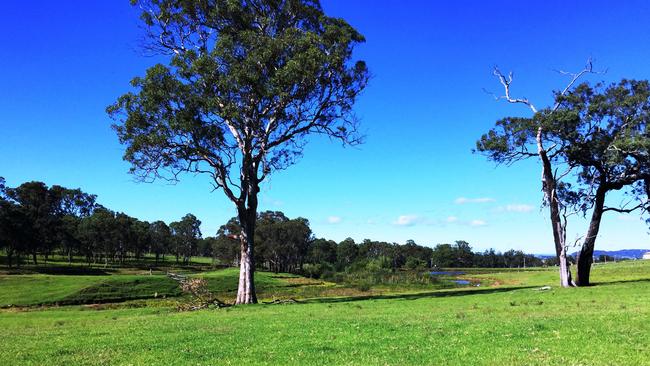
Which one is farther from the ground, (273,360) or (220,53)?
(220,53)

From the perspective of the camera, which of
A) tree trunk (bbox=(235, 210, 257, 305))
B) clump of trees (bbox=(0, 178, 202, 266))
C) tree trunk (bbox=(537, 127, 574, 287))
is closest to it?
tree trunk (bbox=(235, 210, 257, 305))

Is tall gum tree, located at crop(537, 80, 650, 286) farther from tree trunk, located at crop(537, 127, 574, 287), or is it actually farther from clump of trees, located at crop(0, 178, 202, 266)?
clump of trees, located at crop(0, 178, 202, 266)

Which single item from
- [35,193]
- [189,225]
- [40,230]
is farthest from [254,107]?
[189,225]

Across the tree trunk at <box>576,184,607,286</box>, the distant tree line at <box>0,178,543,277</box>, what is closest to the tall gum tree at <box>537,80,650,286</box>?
the tree trunk at <box>576,184,607,286</box>

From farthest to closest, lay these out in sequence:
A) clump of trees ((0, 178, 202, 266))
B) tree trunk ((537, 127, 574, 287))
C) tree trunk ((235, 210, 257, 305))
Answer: clump of trees ((0, 178, 202, 266)) < tree trunk ((537, 127, 574, 287)) < tree trunk ((235, 210, 257, 305))

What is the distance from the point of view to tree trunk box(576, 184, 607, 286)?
33.5 m

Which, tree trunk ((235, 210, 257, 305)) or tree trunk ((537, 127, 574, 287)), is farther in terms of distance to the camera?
tree trunk ((537, 127, 574, 287))

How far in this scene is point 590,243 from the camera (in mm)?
33844

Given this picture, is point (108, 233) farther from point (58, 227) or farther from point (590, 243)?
point (590, 243)

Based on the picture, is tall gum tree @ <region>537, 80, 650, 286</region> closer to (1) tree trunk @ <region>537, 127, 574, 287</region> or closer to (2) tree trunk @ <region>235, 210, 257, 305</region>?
(1) tree trunk @ <region>537, 127, 574, 287</region>

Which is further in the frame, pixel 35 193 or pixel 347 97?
pixel 35 193

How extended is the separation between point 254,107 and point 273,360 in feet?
72.7

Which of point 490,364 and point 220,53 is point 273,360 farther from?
point 220,53

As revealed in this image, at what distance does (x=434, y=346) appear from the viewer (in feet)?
36.6
